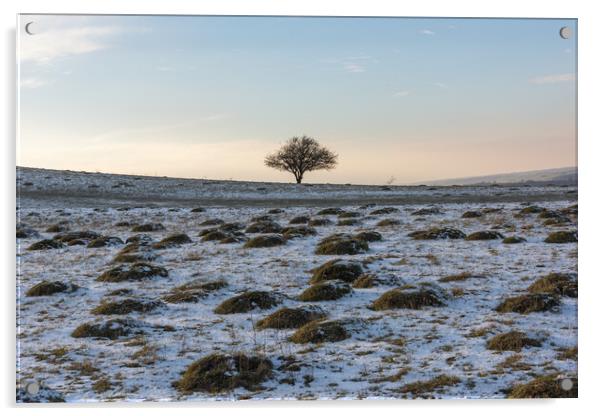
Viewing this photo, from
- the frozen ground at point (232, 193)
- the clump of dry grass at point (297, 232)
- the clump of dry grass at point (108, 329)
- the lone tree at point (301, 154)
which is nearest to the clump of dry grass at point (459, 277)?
the lone tree at point (301, 154)

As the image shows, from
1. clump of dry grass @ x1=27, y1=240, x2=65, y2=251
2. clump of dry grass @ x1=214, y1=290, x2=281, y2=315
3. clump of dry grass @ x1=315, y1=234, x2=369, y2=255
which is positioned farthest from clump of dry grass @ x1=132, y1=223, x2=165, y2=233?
clump of dry grass @ x1=214, y1=290, x2=281, y2=315

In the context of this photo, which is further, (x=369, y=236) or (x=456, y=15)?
(x=369, y=236)

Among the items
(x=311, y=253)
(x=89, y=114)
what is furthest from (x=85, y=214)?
(x=89, y=114)

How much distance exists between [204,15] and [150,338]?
6120 millimetres

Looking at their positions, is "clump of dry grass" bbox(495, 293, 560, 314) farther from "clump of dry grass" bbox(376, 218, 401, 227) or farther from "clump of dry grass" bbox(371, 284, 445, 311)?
"clump of dry grass" bbox(376, 218, 401, 227)

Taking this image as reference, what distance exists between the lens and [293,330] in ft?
34.7

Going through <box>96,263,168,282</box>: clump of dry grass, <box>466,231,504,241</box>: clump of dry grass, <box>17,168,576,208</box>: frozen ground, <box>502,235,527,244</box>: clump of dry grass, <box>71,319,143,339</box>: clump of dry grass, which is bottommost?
<box>71,319,143,339</box>: clump of dry grass

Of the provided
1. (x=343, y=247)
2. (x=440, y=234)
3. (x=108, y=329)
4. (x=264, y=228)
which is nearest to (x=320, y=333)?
(x=108, y=329)

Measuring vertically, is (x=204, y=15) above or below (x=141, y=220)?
above

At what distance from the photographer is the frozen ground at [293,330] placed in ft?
28.8

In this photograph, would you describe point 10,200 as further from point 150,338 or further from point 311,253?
point 311,253

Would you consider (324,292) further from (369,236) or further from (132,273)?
(369,236)

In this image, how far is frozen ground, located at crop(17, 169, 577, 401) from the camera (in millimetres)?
8773
